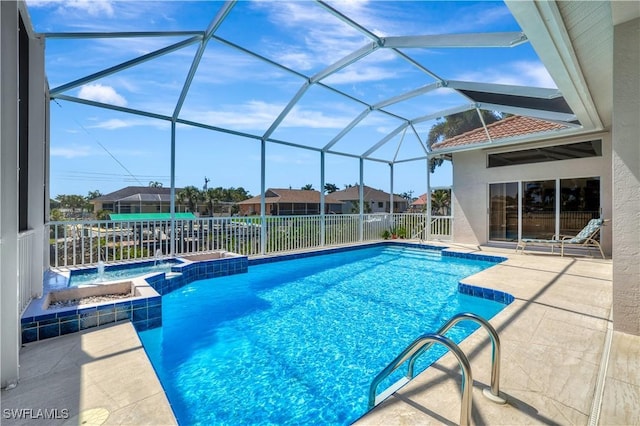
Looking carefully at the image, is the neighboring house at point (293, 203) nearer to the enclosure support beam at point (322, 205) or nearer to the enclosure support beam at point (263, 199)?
the enclosure support beam at point (322, 205)

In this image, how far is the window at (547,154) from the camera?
7758mm

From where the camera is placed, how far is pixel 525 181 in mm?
8961

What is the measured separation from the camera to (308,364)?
3.04 m

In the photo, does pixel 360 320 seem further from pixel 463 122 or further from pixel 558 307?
pixel 463 122

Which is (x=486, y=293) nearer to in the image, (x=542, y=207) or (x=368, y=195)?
(x=542, y=207)

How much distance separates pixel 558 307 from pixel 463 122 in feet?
23.4

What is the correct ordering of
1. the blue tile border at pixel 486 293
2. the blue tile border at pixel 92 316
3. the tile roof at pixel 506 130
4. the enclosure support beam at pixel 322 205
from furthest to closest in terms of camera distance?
the enclosure support beam at pixel 322 205, the tile roof at pixel 506 130, the blue tile border at pixel 486 293, the blue tile border at pixel 92 316

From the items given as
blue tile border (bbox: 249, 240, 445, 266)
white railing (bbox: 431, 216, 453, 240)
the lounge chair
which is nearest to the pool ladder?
blue tile border (bbox: 249, 240, 445, 266)

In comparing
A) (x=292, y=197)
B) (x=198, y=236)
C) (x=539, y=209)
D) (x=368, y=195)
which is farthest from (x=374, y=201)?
(x=198, y=236)

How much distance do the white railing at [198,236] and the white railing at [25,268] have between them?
2.27m

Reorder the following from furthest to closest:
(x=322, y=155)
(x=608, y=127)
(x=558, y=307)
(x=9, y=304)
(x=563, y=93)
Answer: (x=322, y=155), (x=608, y=127), (x=563, y=93), (x=558, y=307), (x=9, y=304)

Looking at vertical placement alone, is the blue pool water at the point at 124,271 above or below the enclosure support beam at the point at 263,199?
below

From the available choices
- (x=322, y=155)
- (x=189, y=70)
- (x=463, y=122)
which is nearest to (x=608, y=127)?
(x=463, y=122)

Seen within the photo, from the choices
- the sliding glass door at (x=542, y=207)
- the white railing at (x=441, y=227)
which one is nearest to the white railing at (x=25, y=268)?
the white railing at (x=441, y=227)
